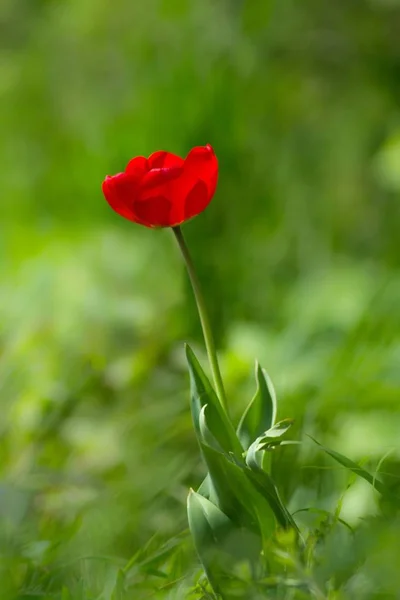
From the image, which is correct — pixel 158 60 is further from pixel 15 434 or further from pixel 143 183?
pixel 143 183

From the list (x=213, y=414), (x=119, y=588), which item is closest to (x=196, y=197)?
(x=213, y=414)

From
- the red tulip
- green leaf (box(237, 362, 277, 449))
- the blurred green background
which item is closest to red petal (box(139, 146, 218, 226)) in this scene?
the red tulip

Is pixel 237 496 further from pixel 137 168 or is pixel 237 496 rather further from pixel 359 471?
pixel 137 168

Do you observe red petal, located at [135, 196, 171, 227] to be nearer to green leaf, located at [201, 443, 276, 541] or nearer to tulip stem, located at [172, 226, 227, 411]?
tulip stem, located at [172, 226, 227, 411]

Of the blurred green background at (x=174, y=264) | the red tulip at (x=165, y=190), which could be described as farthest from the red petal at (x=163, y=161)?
the blurred green background at (x=174, y=264)

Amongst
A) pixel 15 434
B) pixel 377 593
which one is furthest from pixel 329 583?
pixel 15 434

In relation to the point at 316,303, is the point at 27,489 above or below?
above

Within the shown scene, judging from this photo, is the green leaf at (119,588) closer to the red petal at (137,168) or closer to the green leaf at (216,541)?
the green leaf at (216,541)
